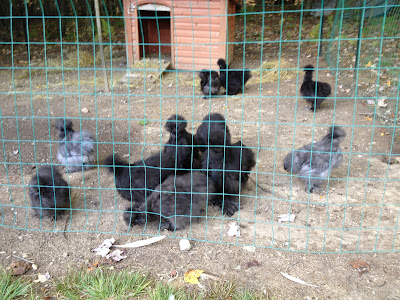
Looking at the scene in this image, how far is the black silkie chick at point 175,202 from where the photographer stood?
13.5 feet

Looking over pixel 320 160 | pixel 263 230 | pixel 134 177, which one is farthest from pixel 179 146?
pixel 320 160

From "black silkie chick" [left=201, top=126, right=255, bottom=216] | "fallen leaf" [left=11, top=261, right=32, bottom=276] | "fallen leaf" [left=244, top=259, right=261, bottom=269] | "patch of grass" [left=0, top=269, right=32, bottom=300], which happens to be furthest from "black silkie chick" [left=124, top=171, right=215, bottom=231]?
"patch of grass" [left=0, top=269, right=32, bottom=300]

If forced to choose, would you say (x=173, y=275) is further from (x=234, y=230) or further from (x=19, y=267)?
(x=19, y=267)

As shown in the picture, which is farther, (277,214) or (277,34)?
(277,34)

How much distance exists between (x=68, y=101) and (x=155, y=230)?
17.2 ft

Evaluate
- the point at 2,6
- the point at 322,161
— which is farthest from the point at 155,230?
the point at 2,6

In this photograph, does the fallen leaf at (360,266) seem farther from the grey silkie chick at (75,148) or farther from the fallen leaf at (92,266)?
the grey silkie chick at (75,148)

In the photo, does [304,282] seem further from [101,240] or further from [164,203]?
[101,240]

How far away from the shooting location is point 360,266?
11.9 ft

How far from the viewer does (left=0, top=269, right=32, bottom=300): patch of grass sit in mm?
3289

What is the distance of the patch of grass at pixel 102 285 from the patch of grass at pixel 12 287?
0.91 ft

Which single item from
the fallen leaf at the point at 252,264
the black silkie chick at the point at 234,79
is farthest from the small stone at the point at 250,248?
the black silkie chick at the point at 234,79

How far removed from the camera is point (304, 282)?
3443 millimetres

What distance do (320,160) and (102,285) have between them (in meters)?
3.14
